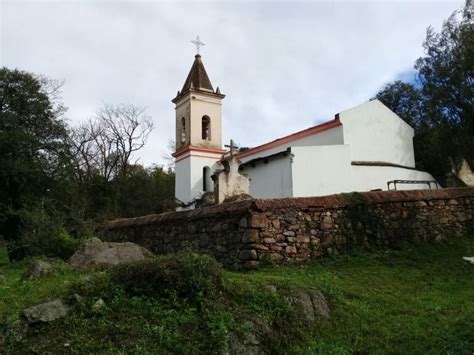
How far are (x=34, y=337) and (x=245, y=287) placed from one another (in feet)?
8.18

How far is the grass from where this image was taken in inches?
197

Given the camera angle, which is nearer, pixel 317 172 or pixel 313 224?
pixel 313 224

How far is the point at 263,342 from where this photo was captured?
541 cm

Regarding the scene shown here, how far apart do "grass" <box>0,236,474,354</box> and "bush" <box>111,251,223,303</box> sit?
A: 11 centimetres

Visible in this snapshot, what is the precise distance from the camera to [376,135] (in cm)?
2302

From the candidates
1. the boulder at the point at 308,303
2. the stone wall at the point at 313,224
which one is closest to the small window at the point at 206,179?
the stone wall at the point at 313,224

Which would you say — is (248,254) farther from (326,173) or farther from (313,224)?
(326,173)

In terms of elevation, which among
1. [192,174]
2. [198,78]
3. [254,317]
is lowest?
[254,317]

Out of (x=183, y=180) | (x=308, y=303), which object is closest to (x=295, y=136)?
(x=183, y=180)

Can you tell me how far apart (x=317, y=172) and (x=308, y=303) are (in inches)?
571

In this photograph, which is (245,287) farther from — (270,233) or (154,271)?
(270,233)

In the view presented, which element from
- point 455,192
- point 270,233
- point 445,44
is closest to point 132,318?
point 270,233

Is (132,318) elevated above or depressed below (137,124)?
below

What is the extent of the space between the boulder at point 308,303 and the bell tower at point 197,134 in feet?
76.6
